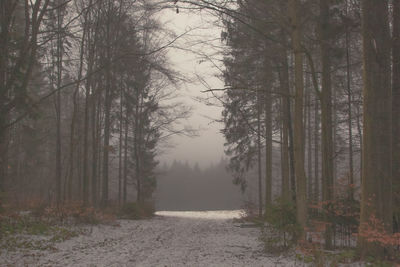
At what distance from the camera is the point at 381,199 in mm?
6133

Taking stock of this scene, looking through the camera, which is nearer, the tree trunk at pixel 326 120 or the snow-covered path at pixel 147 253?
the snow-covered path at pixel 147 253

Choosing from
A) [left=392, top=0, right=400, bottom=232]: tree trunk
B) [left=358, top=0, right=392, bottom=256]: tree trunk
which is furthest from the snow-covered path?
[left=392, top=0, right=400, bottom=232]: tree trunk

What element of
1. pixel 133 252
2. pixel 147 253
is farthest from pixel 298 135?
pixel 133 252

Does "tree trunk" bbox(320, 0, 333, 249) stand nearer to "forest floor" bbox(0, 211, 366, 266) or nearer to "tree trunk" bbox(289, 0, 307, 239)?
"tree trunk" bbox(289, 0, 307, 239)

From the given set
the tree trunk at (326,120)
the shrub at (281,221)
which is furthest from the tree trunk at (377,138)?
the shrub at (281,221)

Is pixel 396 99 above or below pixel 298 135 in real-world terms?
above

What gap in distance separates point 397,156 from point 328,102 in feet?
6.56

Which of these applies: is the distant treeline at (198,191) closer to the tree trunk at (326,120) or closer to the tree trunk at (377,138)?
the tree trunk at (326,120)

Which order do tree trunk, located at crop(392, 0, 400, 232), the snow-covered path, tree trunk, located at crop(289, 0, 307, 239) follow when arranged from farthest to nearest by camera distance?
tree trunk, located at crop(392, 0, 400, 232)
tree trunk, located at crop(289, 0, 307, 239)
the snow-covered path

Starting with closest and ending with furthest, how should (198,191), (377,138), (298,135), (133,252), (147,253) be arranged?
(377,138) < (298,135) < (147,253) < (133,252) < (198,191)

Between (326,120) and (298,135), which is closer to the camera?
(298,135)

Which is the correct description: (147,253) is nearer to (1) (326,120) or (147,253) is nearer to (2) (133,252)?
(2) (133,252)

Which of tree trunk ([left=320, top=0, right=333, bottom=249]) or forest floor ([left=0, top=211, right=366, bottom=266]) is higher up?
tree trunk ([left=320, top=0, right=333, bottom=249])

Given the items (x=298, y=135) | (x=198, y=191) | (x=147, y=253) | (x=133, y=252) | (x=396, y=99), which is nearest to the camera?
(x=298, y=135)
